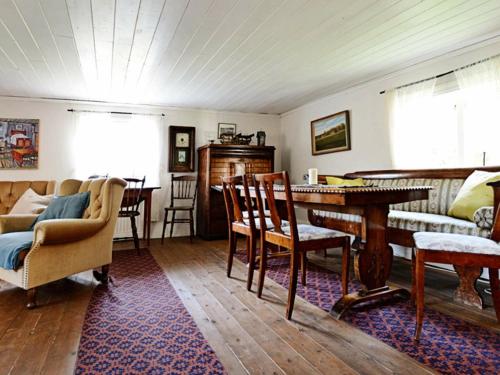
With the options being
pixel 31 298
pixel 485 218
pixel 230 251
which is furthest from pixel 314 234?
pixel 31 298

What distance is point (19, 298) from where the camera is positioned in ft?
7.27

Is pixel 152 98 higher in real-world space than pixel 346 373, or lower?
higher

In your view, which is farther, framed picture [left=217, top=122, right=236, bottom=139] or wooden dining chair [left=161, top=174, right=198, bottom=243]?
framed picture [left=217, top=122, right=236, bottom=139]

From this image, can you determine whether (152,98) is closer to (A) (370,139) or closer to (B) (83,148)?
(B) (83,148)

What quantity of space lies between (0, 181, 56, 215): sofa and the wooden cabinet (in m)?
1.99

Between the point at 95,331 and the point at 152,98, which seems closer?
the point at 95,331

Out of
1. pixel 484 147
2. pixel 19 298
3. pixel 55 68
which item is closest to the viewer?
pixel 19 298

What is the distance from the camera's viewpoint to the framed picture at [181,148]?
4898 mm

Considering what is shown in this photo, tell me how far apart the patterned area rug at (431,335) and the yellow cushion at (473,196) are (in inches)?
33.7

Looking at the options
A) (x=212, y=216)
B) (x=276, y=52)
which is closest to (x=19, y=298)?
(x=212, y=216)

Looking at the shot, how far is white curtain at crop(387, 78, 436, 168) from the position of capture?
10.3 feet

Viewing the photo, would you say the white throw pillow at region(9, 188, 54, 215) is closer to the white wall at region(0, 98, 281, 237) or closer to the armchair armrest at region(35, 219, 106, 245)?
the armchair armrest at region(35, 219, 106, 245)

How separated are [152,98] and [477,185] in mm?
3963

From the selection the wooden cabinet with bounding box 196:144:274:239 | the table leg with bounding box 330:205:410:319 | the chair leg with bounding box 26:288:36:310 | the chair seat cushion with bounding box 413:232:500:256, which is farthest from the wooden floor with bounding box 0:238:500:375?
the wooden cabinet with bounding box 196:144:274:239
